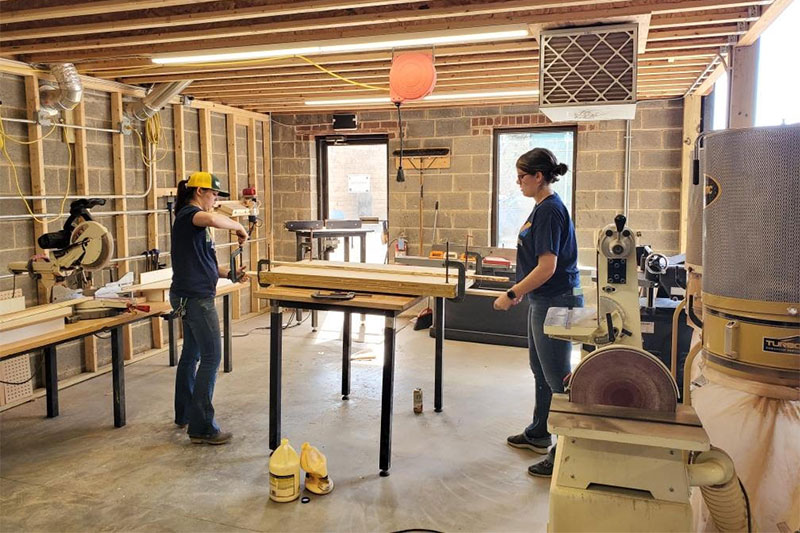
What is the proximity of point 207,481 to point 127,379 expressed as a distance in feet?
6.90

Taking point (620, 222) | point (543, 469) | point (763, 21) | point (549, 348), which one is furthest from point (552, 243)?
point (763, 21)

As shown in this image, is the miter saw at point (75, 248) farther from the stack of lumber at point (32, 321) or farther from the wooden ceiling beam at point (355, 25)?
→ the wooden ceiling beam at point (355, 25)

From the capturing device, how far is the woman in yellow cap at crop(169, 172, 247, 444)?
11.7 ft

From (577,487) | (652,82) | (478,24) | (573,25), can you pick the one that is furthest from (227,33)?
(652,82)

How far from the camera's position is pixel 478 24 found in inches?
145

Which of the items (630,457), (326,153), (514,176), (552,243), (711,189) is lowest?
(630,457)

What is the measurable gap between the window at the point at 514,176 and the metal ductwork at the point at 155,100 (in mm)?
3439

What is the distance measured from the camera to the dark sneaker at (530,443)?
141 inches

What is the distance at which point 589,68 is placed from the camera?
3656 mm

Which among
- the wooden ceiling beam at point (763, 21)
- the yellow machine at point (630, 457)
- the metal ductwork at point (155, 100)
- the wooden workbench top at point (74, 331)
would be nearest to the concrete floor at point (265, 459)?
the wooden workbench top at point (74, 331)

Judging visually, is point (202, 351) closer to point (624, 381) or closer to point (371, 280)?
point (371, 280)

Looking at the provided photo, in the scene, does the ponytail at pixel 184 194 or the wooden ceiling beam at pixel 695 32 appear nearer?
the ponytail at pixel 184 194

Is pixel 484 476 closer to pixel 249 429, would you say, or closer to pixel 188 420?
pixel 249 429

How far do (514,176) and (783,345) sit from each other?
17.2ft
